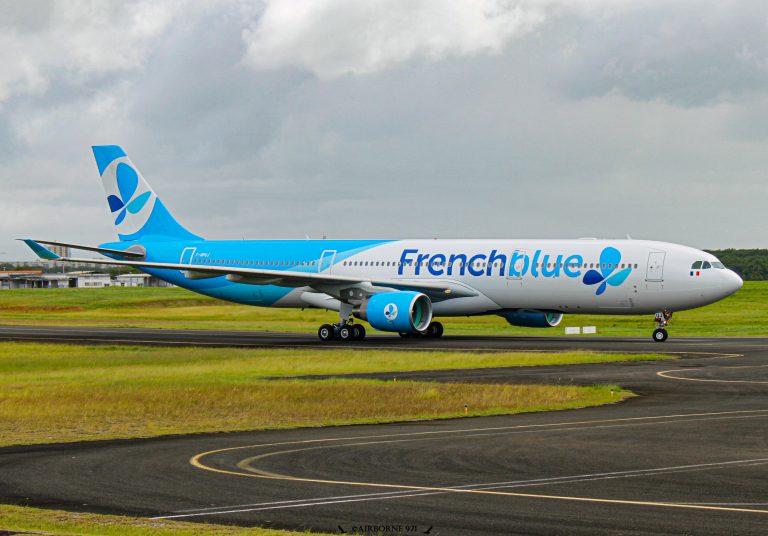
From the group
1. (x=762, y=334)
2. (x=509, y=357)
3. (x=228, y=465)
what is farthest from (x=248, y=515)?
(x=762, y=334)

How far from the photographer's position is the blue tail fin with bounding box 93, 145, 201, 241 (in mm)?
73438

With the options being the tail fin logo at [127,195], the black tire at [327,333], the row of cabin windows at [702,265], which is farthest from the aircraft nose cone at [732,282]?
the tail fin logo at [127,195]

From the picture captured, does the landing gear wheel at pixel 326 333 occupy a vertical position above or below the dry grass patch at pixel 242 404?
above

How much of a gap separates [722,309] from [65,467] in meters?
102

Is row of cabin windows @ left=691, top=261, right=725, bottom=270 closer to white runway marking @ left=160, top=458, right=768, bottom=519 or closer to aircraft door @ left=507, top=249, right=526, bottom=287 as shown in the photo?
aircraft door @ left=507, top=249, right=526, bottom=287

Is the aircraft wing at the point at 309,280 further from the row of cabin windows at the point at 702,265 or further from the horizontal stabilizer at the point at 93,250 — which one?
the row of cabin windows at the point at 702,265

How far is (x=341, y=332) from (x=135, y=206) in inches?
750

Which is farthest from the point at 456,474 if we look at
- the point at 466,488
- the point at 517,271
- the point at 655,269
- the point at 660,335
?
the point at 660,335

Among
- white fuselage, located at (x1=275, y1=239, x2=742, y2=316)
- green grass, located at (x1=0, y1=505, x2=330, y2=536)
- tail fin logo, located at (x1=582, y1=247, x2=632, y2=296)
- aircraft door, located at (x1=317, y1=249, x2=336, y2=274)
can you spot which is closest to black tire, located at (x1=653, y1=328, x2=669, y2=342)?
white fuselage, located at (x1=275, y1=239, x2=742, y2=316)

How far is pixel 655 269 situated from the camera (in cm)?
5594

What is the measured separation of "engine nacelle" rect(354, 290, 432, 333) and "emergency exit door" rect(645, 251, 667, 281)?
11.4m

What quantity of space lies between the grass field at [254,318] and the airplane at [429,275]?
8875mm

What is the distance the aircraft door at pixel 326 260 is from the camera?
66000 mm

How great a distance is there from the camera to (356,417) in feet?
96.3
